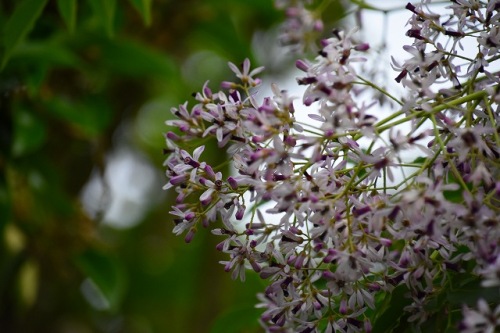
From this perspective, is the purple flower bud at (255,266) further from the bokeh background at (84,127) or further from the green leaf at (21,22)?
the green leaf at (21,22)

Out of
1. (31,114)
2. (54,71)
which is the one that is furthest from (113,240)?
(31,114)

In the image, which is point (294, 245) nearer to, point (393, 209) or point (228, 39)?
point (393, 209)

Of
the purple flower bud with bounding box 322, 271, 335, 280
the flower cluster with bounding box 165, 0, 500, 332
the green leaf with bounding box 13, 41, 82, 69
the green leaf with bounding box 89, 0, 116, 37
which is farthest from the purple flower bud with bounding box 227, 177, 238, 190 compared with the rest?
the green leaf with bounding box 13, 41, 82, 69

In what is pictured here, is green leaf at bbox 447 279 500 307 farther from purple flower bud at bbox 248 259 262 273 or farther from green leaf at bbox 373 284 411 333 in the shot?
purple flower bud at bbox 248 259 262 273

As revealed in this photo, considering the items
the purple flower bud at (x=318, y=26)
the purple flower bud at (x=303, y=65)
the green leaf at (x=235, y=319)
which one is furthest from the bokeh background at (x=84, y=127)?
the purple flower bud at (x=303, y=65)

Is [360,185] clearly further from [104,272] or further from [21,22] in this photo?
[104,272]
